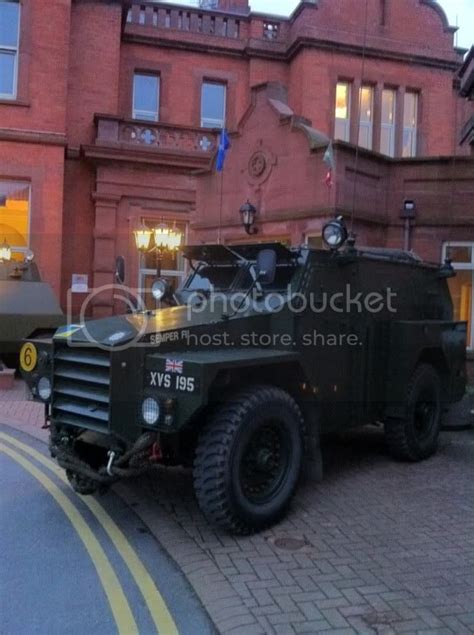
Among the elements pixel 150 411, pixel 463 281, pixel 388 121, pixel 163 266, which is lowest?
pixel 150 411

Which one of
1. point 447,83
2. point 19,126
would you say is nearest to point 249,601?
point 19,126

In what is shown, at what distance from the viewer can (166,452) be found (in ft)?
18.0

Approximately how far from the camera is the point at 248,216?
37.7 ft

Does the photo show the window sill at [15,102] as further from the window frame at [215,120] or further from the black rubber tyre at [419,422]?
the black rubber tyre at [419,422]

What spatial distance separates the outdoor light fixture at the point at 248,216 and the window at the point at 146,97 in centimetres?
917

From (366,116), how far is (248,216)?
31.4 ft

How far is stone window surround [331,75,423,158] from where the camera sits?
61.5ft

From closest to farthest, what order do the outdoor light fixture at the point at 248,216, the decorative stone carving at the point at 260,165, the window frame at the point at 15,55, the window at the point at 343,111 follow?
the outdoor light fixture at the point at 248,216 → the decorative stone carving at the point at 260,165 → the window frame at the point at 15,55 → the window at the point at 343,111

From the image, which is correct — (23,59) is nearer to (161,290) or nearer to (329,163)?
(329,163)

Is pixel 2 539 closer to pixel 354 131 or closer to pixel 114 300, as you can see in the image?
pixel 114 300

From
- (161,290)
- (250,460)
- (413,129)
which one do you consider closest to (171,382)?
(250,460)

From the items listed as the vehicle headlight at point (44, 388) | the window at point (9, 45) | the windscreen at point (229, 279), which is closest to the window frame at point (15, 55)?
the window at point (9, 45)

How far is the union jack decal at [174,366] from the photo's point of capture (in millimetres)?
4910

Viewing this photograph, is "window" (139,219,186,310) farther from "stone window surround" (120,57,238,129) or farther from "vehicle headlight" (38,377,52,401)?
"vehicle headlight" (38,377,52,401)
